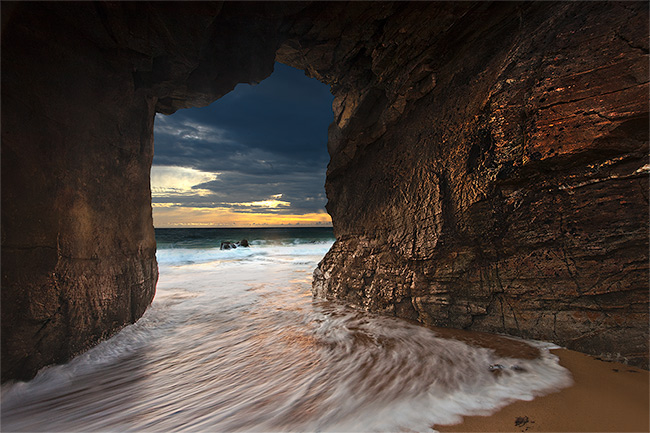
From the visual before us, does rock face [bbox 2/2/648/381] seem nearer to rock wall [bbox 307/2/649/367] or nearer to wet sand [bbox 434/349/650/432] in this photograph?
rock wall [bbox 307/2/649/367]

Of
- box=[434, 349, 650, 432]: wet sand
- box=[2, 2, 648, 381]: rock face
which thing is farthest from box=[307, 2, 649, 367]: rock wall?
box=[434, 349, 650, 432]: wet sand

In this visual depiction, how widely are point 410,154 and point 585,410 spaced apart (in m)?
3.71

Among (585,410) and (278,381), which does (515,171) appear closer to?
(585,410)

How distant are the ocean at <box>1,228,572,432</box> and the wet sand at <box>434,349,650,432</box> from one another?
118 millimetres

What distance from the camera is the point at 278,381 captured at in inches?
115

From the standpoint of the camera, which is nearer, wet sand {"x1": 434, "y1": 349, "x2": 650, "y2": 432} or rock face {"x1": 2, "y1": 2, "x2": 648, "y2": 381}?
wet sand {"x1": 434, "y1": 349, "x2": 650, "y2": 432}

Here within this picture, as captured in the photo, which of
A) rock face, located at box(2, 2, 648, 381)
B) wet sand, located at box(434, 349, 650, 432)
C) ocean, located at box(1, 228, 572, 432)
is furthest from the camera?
rock face, located at box(2, 2, 648, 381)

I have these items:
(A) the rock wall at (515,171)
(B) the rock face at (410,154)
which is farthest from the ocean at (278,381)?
(A) the rock wall at (515,171)

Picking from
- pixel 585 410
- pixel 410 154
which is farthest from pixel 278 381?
pixel 410 154

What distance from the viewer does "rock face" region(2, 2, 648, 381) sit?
274 cm

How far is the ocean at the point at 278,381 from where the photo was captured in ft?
7.59

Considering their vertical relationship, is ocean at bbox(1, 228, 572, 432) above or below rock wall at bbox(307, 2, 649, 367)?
below

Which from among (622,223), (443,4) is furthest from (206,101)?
(622,223)

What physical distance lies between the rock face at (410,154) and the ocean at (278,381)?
16.9 inches
